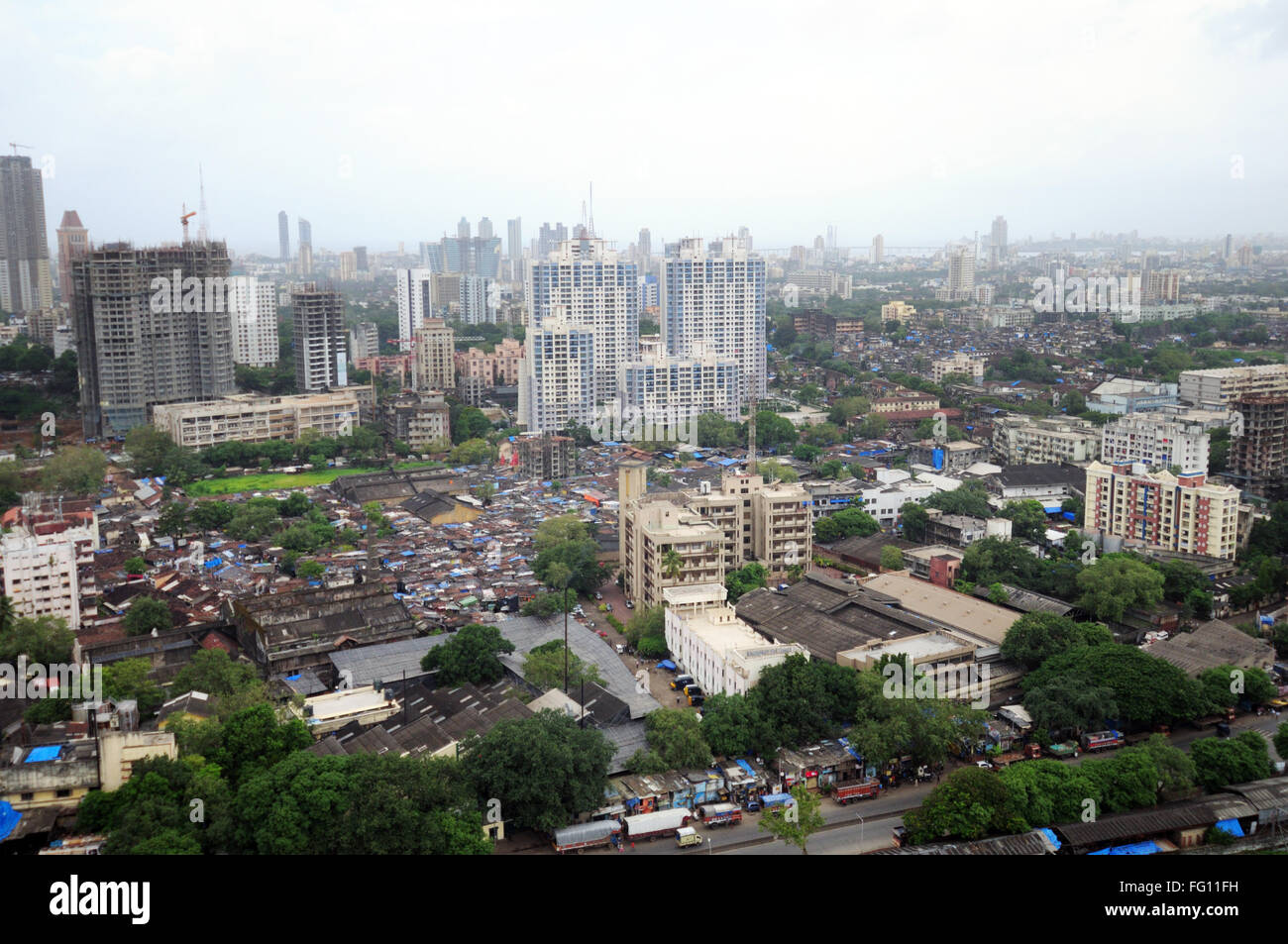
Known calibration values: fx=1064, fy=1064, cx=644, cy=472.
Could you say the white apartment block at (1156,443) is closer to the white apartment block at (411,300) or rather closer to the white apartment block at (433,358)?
the white apartment block at (433,358)

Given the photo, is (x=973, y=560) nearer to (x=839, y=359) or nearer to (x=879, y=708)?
(x=879, y=708)

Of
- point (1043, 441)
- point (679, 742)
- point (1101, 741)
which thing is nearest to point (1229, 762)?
point (1101, 741)

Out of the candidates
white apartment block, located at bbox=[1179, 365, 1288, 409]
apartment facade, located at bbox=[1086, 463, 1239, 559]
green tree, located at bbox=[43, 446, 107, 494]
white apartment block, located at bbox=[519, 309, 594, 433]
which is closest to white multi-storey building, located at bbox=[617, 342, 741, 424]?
white apartment block, located at bbox=[519, 309, 594, 433]

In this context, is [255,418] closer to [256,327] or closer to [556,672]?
[256,327]

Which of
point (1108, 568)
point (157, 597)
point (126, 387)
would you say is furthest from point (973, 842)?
point (126, 387)

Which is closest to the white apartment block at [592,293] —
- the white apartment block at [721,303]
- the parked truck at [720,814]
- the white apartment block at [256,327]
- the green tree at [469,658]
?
the white apartment block at [721,303]
